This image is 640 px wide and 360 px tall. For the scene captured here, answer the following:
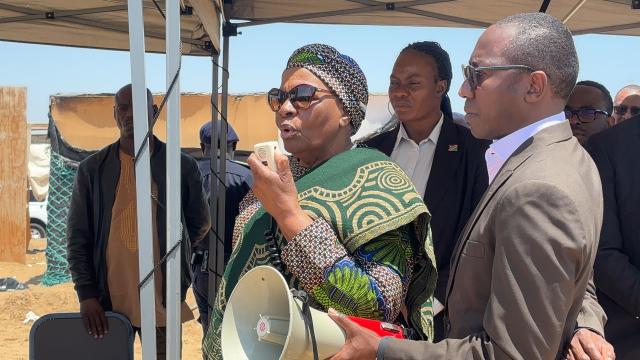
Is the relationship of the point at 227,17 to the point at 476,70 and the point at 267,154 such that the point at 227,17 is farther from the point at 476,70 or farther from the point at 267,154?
the point at 476,70

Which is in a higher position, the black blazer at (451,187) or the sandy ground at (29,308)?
the black blazer at (451,187)

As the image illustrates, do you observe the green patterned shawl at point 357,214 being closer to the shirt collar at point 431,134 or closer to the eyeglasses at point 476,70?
the eyeglasses at point 476,70

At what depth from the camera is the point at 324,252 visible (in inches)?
74.8

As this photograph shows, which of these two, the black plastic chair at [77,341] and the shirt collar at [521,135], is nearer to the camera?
the shirt collar at [521,135]

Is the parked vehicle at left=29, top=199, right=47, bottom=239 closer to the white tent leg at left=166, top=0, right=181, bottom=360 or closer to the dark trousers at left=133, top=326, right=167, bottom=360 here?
the dark trousers at left=133, top=326, right=167, bottom=360

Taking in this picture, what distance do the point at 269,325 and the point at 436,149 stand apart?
161 cm

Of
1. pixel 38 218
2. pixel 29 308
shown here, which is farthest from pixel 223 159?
pixel 38 218

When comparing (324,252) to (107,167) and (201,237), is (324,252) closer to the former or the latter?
(107,167)

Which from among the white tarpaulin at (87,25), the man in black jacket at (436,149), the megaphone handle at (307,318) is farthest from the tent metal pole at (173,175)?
the white tarpaulin at (87,25)

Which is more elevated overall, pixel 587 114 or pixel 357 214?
pixel 587 114

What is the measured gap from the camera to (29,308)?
1005 centimetres

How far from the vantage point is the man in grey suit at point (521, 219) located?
5.01 ft

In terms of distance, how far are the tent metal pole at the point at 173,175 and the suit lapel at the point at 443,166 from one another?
1.25 meters

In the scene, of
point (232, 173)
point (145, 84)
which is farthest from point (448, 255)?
point (232, 173)
